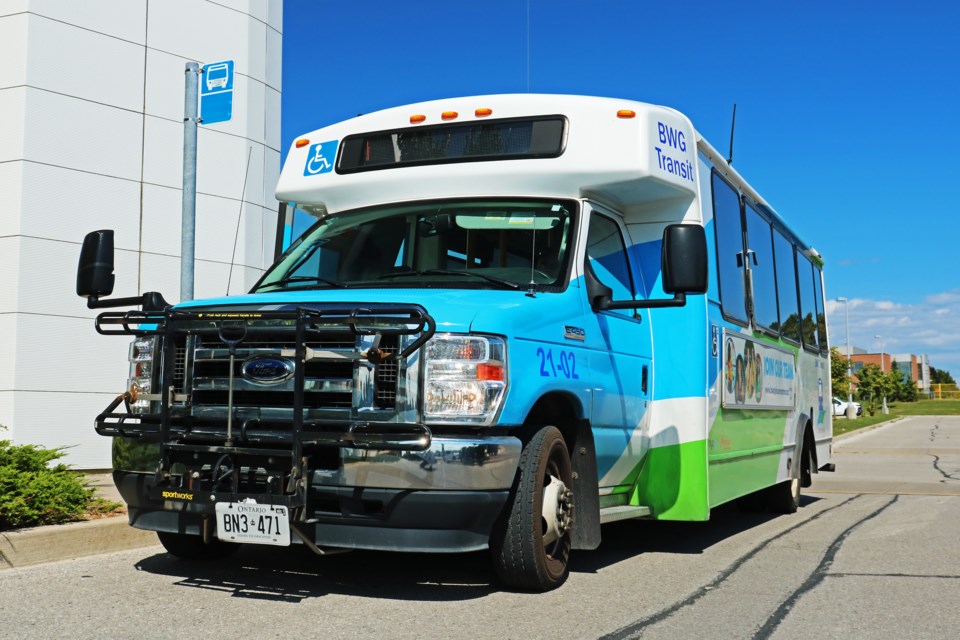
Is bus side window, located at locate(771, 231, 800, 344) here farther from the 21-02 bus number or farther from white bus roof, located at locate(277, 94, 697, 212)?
the 21-02 bus number

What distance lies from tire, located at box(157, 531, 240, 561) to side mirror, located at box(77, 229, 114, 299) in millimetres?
1540

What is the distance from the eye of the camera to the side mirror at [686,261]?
6.05 m

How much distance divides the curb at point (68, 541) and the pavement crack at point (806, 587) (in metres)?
4.26

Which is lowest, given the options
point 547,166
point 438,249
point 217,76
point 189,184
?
point 438,249

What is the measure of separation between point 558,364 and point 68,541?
3583 mm

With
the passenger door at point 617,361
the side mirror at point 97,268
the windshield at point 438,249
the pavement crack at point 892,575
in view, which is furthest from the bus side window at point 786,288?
the side mirror at point 97,268

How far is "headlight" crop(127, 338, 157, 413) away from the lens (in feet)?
19.1

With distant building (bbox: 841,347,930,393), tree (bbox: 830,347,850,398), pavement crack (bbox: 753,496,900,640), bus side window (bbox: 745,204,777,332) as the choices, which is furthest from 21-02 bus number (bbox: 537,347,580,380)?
distant building (bbox: 841,347,930,393)

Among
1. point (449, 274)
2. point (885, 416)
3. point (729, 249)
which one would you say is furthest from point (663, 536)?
point (885, 416)

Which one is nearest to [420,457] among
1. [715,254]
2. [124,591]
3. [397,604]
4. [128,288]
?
[397,604]

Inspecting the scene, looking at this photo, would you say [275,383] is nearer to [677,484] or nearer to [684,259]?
[684,259]

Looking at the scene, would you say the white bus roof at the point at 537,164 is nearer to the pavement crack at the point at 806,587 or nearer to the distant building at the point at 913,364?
the pavement crack at the point at 806,587

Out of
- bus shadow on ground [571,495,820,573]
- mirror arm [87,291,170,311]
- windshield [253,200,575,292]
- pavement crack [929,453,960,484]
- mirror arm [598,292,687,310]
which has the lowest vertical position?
pavement crack [929,453,960,484]

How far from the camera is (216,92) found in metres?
9.43
